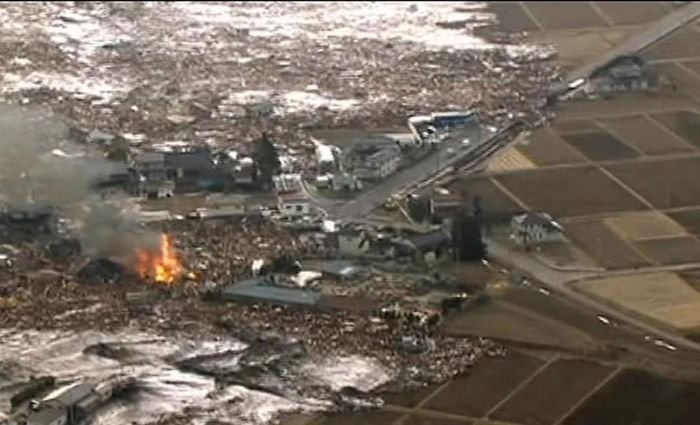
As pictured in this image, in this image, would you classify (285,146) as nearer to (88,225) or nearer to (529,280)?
(88,225)

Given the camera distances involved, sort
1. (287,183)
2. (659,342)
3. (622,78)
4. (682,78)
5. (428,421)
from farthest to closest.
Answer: (622,78)
(682,78)
(287,183)
(659,342)
(428,421)

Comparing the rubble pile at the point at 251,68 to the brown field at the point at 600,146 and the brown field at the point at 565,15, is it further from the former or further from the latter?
the brown field at the point at 600,146

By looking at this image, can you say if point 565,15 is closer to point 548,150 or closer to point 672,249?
point 548,150

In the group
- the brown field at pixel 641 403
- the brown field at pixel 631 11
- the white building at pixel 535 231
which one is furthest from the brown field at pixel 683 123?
the brown field at pixel 631 11

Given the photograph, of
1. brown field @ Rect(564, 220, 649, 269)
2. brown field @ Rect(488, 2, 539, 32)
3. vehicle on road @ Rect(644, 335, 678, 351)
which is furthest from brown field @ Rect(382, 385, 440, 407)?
brown field @ Rect(488, 2, 539, 32)

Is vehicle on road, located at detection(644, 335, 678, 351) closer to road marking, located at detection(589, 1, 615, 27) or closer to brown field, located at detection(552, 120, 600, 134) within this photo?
brown field, located at detection(552, 120, 600, 134)

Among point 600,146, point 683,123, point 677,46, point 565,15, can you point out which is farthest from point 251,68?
point 683,123
